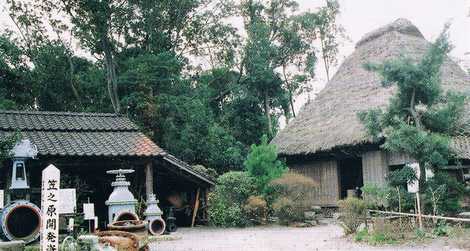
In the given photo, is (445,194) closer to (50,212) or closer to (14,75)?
(50,212)

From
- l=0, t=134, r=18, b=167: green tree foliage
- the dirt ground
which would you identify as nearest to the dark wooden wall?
the dirt ground

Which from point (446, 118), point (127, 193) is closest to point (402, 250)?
point (446, 118)

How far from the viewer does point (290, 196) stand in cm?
1599

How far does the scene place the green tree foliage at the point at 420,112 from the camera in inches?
451

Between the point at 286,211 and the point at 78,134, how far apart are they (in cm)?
691

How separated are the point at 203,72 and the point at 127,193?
16020 millimetres

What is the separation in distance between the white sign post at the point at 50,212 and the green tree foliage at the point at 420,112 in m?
7.66

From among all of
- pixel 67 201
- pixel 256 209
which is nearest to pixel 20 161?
pixel 67 201

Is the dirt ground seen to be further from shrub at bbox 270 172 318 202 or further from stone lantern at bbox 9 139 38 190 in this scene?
stone lantern at bbox 9 139 38 190

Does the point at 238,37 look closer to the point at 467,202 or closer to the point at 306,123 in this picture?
the point at 306,123

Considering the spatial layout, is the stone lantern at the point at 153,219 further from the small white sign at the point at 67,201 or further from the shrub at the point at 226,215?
the shrub at the point at 226,215

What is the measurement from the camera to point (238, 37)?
27.5 meters

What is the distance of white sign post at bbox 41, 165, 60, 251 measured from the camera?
7.21 meters

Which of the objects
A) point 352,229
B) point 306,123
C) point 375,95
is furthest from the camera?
point 306,123
